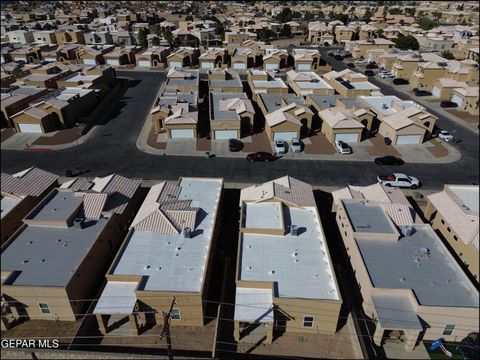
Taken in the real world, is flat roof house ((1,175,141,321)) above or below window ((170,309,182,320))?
above

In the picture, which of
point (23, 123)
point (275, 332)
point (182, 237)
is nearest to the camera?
point (275, 332)

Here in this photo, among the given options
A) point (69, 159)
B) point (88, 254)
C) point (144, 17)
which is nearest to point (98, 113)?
point (69, 159)

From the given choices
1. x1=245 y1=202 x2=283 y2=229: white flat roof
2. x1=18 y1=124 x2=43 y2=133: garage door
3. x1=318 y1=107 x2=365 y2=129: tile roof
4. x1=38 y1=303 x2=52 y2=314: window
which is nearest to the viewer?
x1=38 y1=303 x2=52 y2=314: window

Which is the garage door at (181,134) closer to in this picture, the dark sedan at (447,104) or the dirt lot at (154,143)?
the dirt lot at (154,143)

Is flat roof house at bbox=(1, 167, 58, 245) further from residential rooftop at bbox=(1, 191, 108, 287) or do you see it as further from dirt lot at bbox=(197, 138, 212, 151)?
dirt lot at bbox=(197, 138, 212, 151)

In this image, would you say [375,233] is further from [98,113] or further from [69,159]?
[98,113]

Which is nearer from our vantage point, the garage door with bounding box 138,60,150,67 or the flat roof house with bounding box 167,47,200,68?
the flat roof house with bounding box 167,47,200,68

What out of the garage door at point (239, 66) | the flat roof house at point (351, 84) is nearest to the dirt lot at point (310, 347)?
the flat roof house at point (351, 84)

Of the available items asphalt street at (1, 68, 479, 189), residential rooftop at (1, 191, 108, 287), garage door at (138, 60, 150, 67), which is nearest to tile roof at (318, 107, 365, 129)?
asphalt street at (1, 68, 479, 189)
